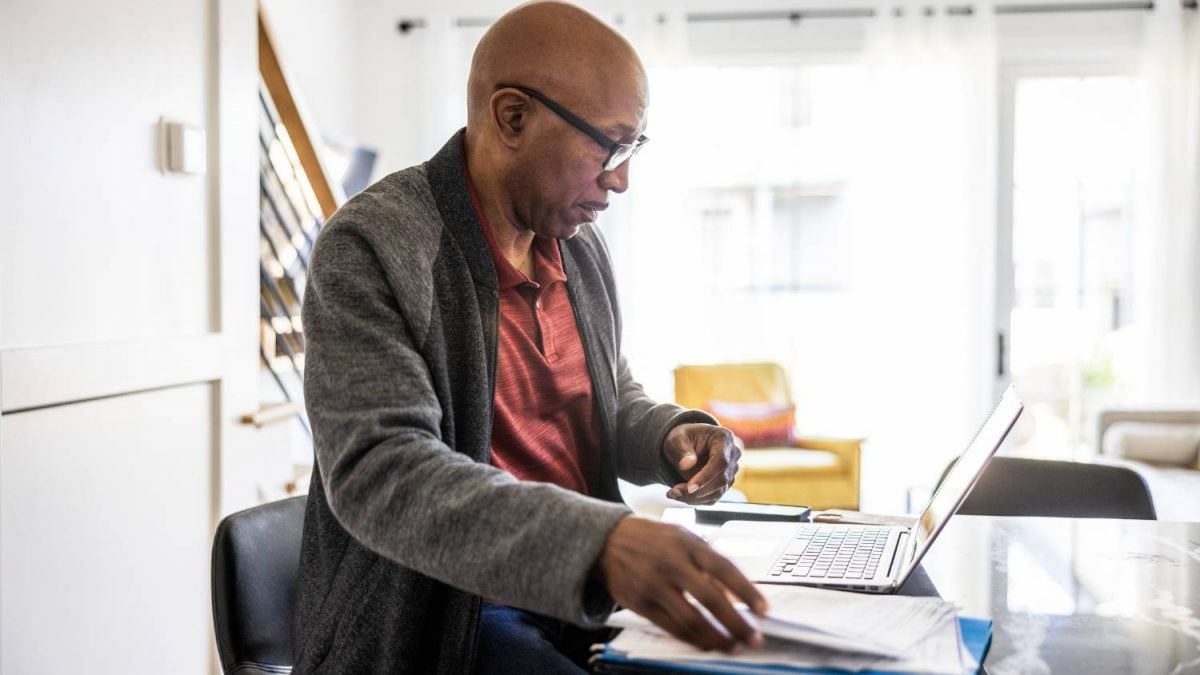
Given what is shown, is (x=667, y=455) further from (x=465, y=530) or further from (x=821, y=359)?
(x=821, y=359)

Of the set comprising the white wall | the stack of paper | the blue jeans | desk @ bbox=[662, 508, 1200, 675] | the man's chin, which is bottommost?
the blue jeans

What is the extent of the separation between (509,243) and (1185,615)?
0.82 metres

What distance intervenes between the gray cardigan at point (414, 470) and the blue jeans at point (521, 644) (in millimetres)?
26

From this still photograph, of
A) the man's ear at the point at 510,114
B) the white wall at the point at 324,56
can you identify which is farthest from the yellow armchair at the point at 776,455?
the man's ear at the point at 510,114

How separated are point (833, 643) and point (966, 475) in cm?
41

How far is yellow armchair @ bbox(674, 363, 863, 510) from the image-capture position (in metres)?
4.62

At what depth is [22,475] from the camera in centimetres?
Result: 163

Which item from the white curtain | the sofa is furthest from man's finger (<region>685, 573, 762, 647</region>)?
the white curtain

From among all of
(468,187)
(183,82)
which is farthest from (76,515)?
(468,187)

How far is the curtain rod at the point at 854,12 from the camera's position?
5426 millimetres

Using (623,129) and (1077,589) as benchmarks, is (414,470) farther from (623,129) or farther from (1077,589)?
(1077,589)

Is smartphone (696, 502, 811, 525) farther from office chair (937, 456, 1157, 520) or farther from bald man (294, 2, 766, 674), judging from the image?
office chair (937, 456, 1157, 520)

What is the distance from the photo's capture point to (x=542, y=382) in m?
1.30

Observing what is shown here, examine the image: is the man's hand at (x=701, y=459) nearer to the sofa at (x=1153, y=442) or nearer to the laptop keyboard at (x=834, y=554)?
the laptop keyboard at (x=834, y=554)
